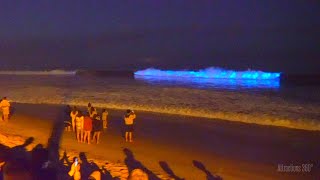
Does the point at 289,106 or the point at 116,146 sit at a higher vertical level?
the point at 289,106

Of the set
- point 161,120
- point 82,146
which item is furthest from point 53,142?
point 161,120

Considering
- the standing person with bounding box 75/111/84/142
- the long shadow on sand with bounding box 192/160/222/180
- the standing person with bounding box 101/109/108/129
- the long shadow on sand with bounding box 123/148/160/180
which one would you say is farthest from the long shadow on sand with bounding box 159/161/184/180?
the standing person with bounding box 101/109/108/129

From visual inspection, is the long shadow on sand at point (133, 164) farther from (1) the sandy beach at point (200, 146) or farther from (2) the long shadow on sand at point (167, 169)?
(2) the long shadow on sand at point (167, 169)

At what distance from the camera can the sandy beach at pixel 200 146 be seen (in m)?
14.2

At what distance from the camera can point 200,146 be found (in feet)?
58.7

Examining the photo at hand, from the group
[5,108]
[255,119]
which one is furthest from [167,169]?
[255,119]

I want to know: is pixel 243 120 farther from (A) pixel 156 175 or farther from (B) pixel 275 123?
(A) pixel 156 175

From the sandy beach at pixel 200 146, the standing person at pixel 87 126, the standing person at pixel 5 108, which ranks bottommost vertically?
the sandy beach at pixel 200 146

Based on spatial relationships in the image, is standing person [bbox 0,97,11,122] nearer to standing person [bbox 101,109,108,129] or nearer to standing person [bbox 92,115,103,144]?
standing person [bbox 101,109,108,129]

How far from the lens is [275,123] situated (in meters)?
24.6

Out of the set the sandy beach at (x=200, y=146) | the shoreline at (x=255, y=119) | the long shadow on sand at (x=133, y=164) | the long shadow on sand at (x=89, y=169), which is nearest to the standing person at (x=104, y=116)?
the sandy beach at (x=200, y=146)

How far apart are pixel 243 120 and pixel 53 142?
486 inches

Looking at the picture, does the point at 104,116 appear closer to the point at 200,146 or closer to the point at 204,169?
the point at 200,146

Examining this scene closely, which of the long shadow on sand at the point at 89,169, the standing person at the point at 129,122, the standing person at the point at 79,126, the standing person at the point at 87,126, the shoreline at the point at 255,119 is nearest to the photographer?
the long shadow on sand at the point at 89,169
